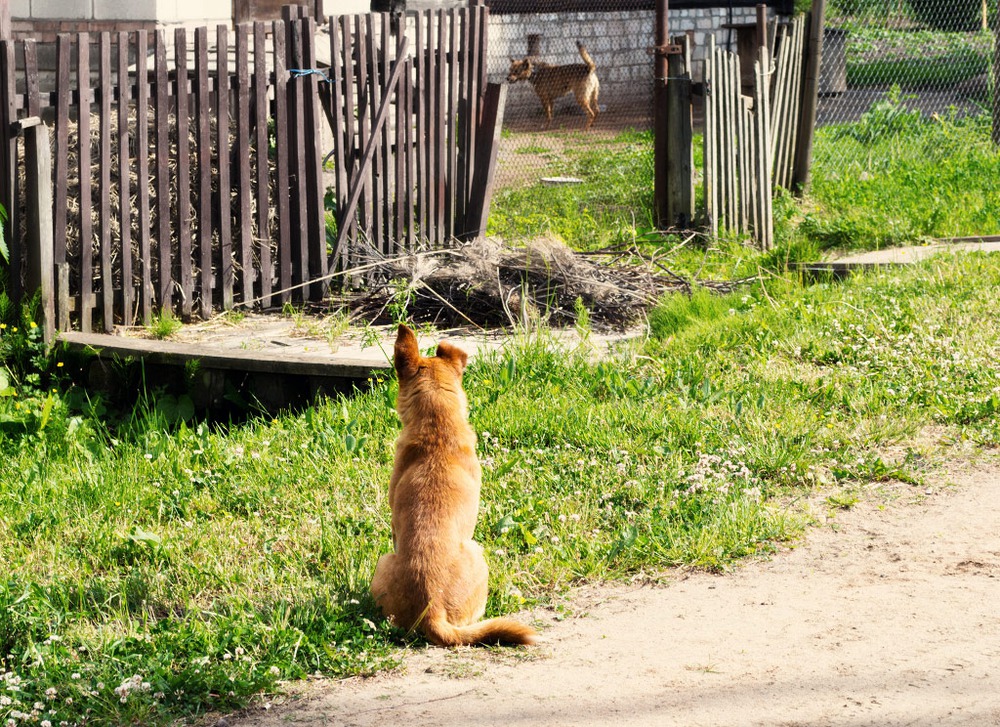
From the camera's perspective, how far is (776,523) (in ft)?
15.5

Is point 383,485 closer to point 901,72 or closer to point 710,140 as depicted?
point 710,140

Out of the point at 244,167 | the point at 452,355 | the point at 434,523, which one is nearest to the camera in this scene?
the point at 434,523

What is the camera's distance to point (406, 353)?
13.8 feet

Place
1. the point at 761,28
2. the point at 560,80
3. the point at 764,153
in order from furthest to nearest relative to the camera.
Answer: the point at 560,80 < the point at 761,28 < the point at 764,153

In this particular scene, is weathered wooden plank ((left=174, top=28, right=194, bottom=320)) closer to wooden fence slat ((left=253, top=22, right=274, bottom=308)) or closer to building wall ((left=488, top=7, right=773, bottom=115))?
wooden fence slat ((left=253, top=22, right=274, bottom=308))

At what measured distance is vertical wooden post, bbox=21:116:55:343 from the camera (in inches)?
257

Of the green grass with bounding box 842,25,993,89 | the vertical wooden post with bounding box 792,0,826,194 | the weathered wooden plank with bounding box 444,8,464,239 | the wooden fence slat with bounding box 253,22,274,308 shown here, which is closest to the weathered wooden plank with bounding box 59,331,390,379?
the wooden fence slat with bounding box 253,22,274,308

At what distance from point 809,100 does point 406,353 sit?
837cm

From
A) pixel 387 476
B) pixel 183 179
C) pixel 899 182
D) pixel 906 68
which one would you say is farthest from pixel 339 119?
pixel 906 68

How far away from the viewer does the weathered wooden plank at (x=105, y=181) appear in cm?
685

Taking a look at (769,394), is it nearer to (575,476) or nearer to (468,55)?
(575,476)

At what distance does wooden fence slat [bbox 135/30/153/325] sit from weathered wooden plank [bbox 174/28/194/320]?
0.64ft

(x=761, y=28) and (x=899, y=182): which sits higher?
(x=761, y=28)

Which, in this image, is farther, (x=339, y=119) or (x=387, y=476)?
(x=339, y=119)
